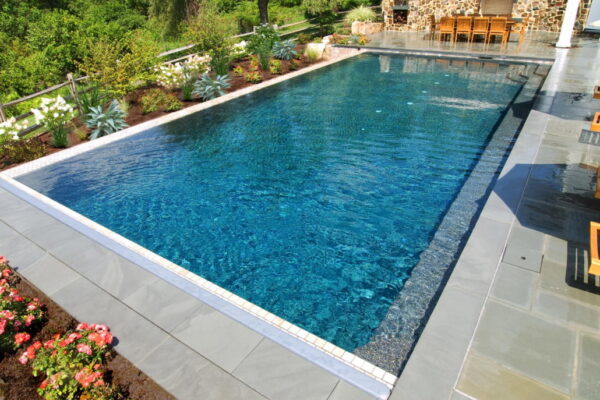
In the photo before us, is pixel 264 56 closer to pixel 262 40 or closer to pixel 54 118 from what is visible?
pixel 262 40

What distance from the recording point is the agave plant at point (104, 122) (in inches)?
388

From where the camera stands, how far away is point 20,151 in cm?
872

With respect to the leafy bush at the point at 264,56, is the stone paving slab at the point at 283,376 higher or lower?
lower

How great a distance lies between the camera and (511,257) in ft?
14.0

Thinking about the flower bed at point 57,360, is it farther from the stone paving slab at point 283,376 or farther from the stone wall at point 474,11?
the stone wall at point 474,11

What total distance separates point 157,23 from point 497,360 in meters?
27.0

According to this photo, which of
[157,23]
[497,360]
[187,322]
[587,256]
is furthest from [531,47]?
[157,23]

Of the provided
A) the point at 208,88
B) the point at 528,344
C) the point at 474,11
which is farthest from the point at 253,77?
the point at 474,11

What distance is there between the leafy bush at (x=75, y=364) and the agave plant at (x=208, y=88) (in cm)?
958

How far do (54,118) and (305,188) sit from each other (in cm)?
686

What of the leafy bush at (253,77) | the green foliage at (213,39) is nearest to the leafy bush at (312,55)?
the green foliage at (213,39)

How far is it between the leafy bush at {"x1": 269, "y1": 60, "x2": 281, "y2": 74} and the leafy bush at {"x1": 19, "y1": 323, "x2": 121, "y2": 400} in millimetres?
12544

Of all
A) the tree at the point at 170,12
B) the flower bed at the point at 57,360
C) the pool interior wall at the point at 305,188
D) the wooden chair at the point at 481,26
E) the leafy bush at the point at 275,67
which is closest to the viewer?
the flower bed at the point at 57,360

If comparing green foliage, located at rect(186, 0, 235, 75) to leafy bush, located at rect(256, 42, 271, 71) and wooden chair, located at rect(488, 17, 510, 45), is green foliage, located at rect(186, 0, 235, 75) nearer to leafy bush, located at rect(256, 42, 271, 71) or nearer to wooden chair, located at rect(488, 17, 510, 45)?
leafy bush, located at rect(256, 42, 271, 71)
